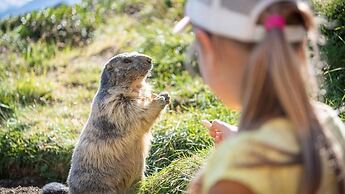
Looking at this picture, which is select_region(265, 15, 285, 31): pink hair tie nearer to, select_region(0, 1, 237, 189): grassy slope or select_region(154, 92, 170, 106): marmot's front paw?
select_region(0, 1, 237, 189): grassy slope

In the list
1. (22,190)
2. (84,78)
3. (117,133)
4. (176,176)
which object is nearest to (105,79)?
(117,133)

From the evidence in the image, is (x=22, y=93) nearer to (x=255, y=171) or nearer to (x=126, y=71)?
(x=126, y=71)

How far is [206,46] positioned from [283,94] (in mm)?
321

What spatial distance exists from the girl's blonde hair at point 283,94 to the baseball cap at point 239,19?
0.03 meters

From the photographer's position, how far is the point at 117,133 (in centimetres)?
580

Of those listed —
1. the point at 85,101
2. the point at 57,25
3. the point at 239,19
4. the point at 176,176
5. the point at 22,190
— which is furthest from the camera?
the point at 57,25

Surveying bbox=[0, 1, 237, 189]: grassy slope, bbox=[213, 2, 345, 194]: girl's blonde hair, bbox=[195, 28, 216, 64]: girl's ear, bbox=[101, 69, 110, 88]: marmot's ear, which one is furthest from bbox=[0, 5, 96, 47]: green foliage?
bbox=[213, 2, 345, 194]: girl's blonde hair

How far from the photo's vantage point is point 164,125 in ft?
22.6

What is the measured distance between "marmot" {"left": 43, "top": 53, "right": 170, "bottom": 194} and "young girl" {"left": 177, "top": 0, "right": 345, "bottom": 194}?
3496 mm

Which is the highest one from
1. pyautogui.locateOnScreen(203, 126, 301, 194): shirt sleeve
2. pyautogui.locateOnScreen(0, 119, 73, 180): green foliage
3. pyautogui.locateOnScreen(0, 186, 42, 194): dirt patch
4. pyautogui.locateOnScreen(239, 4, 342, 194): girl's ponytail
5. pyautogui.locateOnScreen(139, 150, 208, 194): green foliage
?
pyautogui.locateOnScreen(239, 4, 342, 194): girl's ponytail

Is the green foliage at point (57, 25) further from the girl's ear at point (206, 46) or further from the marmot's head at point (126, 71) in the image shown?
the girl's ear at point (206, 46)

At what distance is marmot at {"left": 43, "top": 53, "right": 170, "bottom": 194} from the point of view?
579 cm

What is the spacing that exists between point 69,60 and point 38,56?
15.7 inches

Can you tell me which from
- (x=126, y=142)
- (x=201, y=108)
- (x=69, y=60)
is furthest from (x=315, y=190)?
(x=69, y=60)
